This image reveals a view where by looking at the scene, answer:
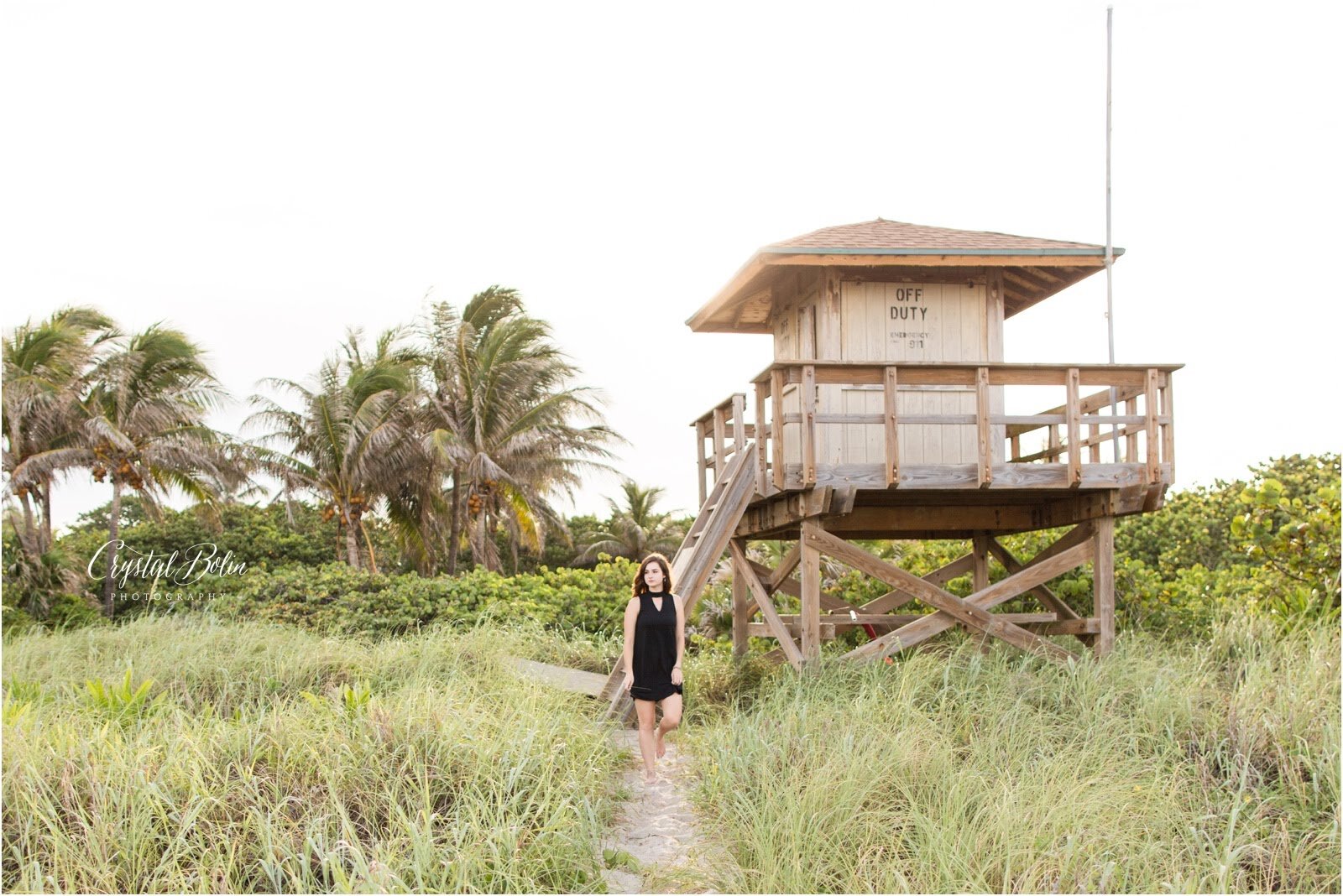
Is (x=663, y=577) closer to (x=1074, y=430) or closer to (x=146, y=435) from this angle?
(x=1074, y=430)

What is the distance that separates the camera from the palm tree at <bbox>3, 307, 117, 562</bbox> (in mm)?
21891

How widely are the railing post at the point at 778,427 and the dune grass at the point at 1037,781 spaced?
2134 mm

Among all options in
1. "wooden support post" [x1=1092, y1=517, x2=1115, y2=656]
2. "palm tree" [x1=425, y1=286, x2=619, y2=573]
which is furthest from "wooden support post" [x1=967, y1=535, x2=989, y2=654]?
"palm tree" [x1=425, y1=286, x2=619, y2=573]

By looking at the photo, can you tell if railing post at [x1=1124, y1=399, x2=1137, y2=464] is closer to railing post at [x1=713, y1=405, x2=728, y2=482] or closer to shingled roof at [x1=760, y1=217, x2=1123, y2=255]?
shingled roof at [x1=760, y1=217, x2=1123, y2=255]

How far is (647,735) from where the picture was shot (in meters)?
8.52

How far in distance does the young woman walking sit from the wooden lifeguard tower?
240cm

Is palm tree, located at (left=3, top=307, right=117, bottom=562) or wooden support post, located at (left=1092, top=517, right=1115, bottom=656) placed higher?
palm tree, located at (left=3, top=307, right=117, bottom=562)

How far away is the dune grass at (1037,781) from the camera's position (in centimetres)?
585

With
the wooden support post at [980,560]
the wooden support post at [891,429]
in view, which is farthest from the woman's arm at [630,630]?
the wooden support post at [980,560]

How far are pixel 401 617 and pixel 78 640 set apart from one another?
5248 millimetres

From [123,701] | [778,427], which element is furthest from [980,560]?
[123,701]

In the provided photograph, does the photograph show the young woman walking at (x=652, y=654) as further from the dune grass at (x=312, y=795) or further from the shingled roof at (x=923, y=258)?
the shingled roof at (x=923, y=258)

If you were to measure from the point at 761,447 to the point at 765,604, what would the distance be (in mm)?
1879

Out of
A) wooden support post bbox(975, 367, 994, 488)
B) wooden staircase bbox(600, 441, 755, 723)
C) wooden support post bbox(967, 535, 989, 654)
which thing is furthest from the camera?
wooden support post bbox(967, 535, 989, 654)
